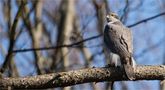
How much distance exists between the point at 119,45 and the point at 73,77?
0.97m

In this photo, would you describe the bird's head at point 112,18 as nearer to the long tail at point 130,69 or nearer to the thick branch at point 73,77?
the long tail at point 130,69

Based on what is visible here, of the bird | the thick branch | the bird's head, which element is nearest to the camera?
the thick branch

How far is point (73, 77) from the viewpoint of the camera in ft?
16.5

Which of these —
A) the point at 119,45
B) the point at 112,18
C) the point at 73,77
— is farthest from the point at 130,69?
the point at 112,18

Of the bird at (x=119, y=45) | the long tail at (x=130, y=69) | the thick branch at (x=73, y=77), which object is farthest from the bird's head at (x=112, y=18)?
the thick branch at (x=73, y=77)

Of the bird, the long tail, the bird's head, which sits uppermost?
the bird's head

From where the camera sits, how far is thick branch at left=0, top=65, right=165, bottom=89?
16.5 ft

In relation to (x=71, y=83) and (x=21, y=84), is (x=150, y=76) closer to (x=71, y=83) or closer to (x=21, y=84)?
(x=71, y=83)

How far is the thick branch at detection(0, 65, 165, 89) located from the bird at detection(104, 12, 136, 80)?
0.15 metres

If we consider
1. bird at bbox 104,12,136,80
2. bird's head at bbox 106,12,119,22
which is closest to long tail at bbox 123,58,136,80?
bird at bbox 104,12,136,80

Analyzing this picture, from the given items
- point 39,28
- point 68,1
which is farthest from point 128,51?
point 68,1

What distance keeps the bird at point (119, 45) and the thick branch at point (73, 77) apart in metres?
0.15

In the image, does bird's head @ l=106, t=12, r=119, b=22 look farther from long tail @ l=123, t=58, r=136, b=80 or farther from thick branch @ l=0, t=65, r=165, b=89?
thick branch @ l=0, t=65, r=165, b=89

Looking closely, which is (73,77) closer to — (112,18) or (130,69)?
(130,69)
